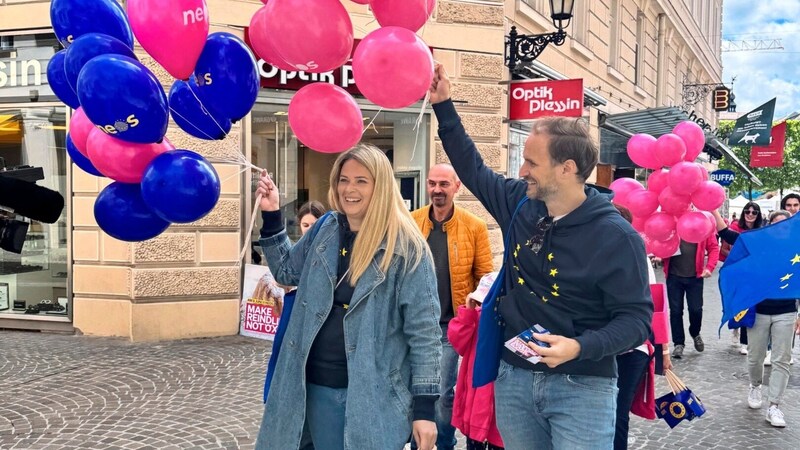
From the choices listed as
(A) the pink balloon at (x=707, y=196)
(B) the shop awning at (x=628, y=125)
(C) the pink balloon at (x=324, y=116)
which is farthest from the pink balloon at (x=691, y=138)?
(B) the shop awning at (x=628, y=125)

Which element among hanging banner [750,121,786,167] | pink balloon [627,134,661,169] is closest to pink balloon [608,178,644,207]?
pink balloon [627,134,661,169]

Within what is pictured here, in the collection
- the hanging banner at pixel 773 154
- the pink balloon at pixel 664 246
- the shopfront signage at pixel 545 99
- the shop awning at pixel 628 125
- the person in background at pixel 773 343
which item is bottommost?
the person in background at pixel 773 343

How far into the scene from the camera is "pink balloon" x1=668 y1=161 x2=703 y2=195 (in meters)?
4.95

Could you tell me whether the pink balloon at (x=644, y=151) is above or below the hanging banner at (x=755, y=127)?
below

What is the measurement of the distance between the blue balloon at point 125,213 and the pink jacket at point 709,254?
5997mm

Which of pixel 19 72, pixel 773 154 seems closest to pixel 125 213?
pixel 19 72

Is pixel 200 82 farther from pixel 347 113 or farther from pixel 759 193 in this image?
pixel 759 193

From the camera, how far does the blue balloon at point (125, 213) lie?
8.64ft

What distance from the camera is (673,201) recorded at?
5086 mm

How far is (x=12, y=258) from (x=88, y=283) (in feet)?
4.78

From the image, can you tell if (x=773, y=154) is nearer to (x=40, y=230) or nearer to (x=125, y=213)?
(x=40, y=230)

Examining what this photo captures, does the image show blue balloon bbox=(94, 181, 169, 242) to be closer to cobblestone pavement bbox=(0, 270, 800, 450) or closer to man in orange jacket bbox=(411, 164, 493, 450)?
man in orange jacket bbox=(411, 164, 493, 450)

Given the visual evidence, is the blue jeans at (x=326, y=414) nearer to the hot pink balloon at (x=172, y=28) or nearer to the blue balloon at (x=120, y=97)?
the blue balloon at (x=120, y=97)

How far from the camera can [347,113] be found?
2.73 m
